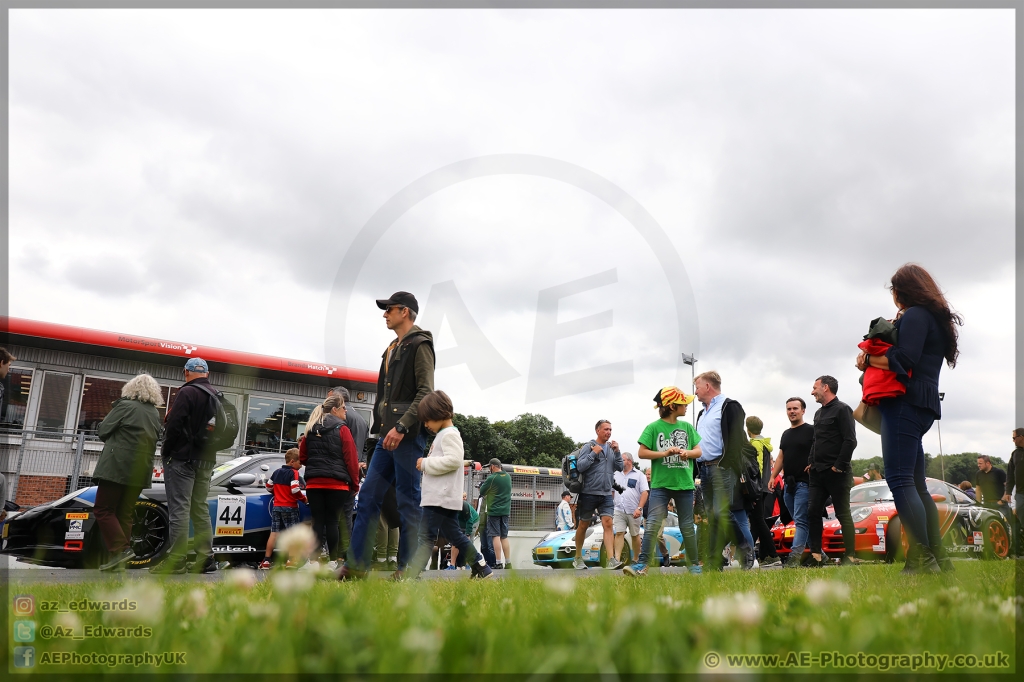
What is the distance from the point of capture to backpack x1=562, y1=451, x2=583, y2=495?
979 centimetres

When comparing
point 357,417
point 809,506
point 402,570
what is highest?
point 357,417

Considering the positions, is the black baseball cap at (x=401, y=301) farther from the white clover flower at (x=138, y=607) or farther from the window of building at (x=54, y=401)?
the window of building at (x=54, y=401)

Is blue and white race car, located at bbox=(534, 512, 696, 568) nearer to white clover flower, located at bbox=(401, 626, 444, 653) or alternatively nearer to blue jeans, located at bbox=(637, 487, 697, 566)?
blue jeans, located at bbox=(637, 487, 697, 566)

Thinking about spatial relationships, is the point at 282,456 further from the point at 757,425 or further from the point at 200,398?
the point at 757,425

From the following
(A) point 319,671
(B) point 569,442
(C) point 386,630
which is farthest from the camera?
(B) point 569,442

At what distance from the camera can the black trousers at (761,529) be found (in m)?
7.85

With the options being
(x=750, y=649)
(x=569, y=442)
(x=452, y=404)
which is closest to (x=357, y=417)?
(x=452, y=404)

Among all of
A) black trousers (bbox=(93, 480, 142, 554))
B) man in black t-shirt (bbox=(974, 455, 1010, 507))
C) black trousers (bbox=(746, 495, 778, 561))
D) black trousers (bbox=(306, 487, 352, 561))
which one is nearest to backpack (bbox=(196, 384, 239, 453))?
black trousers (bbox=(93, 480, 142, 554))

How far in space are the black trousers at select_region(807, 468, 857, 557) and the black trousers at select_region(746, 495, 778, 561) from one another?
2.38 ft

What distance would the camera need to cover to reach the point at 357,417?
26.9ft

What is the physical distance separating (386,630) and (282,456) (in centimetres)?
866

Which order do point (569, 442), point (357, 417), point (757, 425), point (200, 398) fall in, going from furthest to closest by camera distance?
point (569, 442)
point (757, 425)
point (357, 417)
point (200, 398)

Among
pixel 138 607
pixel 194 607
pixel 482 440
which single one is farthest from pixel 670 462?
pixel 482 440

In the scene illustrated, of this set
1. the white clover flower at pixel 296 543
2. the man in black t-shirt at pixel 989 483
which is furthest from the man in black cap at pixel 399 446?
the man in black t-shirt at pixel 989 483
